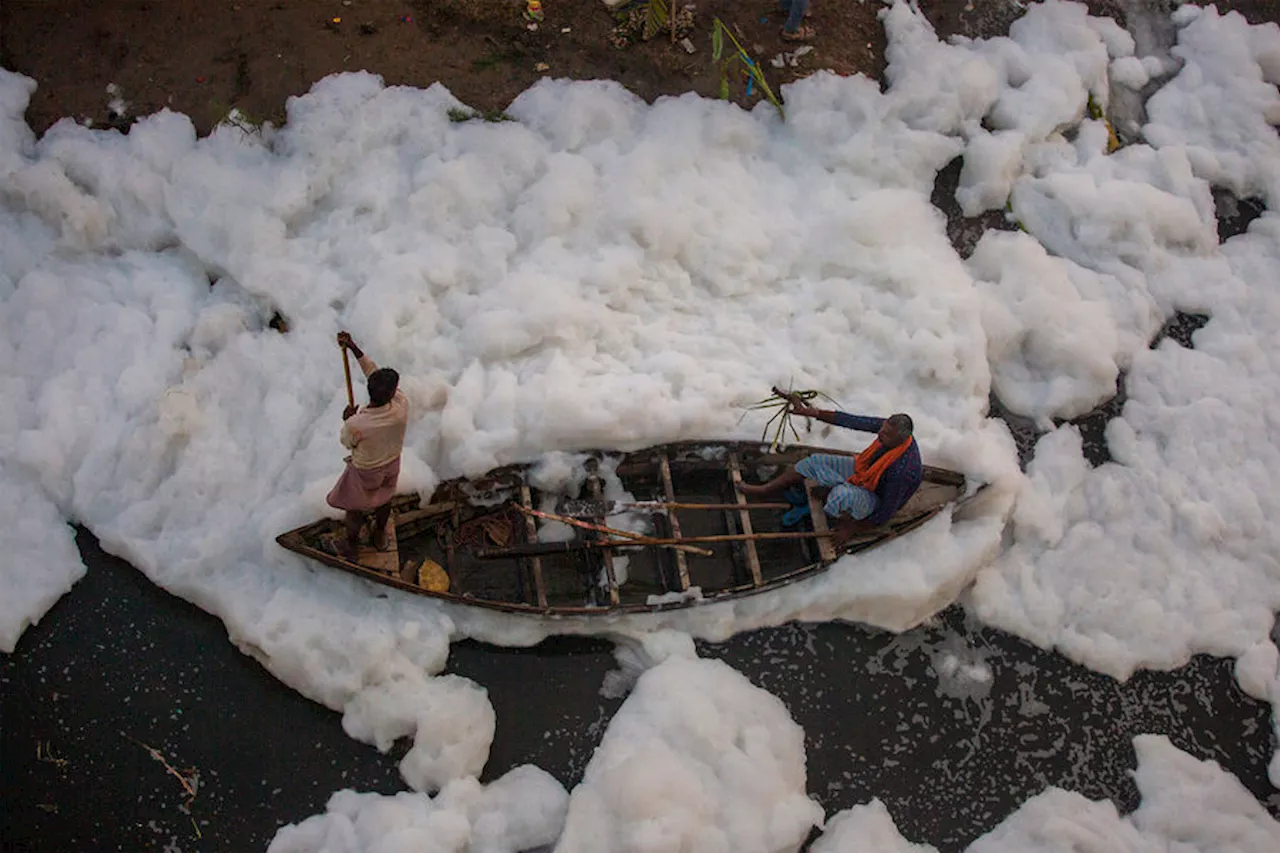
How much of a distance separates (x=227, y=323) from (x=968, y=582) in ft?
16.1

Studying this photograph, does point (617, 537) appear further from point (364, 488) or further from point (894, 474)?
point (894, 474)

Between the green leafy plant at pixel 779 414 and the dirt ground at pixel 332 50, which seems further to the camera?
the dirt ground at pixel 332 50

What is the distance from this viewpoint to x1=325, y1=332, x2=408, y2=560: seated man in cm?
467

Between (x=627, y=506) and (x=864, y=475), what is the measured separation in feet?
4.39

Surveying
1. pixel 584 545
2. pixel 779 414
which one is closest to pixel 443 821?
pixel 584 545

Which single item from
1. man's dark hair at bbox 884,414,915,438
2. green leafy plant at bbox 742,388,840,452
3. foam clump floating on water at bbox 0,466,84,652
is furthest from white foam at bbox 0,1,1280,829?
man's dark hair at bbox 884,414,915,438

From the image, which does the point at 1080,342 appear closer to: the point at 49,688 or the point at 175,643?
the point at 175,643

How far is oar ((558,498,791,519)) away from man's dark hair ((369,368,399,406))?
59.7 inches

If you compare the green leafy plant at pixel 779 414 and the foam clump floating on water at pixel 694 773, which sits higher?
the green leafy plant at pixel 779 414

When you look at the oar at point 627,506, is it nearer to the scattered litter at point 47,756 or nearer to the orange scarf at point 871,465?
the orange scarf at point 871,465

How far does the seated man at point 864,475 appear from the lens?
5305mm

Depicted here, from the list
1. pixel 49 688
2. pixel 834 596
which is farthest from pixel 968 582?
pixel 49 688

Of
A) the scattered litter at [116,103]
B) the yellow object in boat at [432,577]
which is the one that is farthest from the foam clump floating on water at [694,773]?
the scattered litter at [116,103]

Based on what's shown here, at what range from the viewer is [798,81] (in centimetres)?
754
